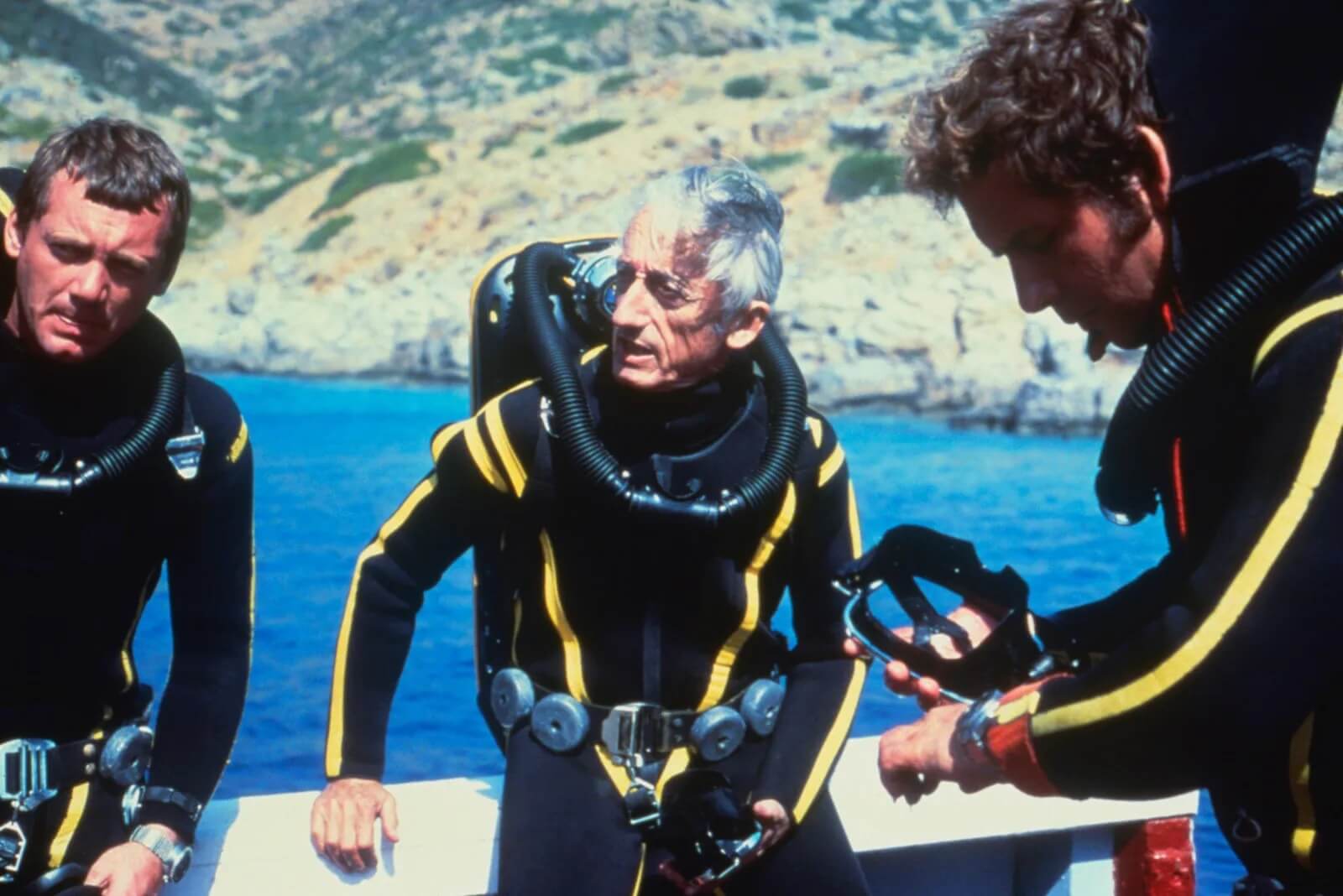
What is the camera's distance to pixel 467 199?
28250 mm

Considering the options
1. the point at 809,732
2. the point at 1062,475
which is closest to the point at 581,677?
the point at 809,732

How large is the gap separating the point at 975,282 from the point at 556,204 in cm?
1108

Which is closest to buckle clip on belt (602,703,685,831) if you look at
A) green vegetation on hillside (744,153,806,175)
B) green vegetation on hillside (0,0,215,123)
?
green vegetation on hillside (744,153,806,175)

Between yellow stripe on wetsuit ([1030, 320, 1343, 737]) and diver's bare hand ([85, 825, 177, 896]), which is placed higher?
yellow stripe on wetsuit ([1030, 320, 1343, 737])

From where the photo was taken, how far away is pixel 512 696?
2.00 m

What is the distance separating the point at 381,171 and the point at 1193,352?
103 feet

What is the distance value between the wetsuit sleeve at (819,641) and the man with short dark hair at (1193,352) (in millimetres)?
555

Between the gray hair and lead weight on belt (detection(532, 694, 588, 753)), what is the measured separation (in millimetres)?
576

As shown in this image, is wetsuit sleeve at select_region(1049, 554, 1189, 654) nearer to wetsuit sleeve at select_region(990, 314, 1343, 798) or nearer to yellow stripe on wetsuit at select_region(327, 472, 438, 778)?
wetsuit sleeve at select_region(990, 314, 1343, 798)

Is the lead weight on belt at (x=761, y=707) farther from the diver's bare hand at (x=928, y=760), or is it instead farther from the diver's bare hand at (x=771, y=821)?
the diver's bare hand at (x=928, y=760)

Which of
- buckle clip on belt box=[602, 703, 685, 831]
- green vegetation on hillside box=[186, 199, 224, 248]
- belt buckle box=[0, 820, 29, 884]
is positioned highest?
belt buckle box=[0, 820, 29, 884]

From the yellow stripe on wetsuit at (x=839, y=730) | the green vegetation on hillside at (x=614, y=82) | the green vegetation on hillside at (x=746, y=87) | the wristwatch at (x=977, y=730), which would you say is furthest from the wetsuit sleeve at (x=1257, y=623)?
the green vegetation on hillside at (x=614, y=82)

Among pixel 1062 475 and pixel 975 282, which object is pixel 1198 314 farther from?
pixel 975 282

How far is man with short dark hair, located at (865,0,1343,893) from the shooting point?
3.75 feet
